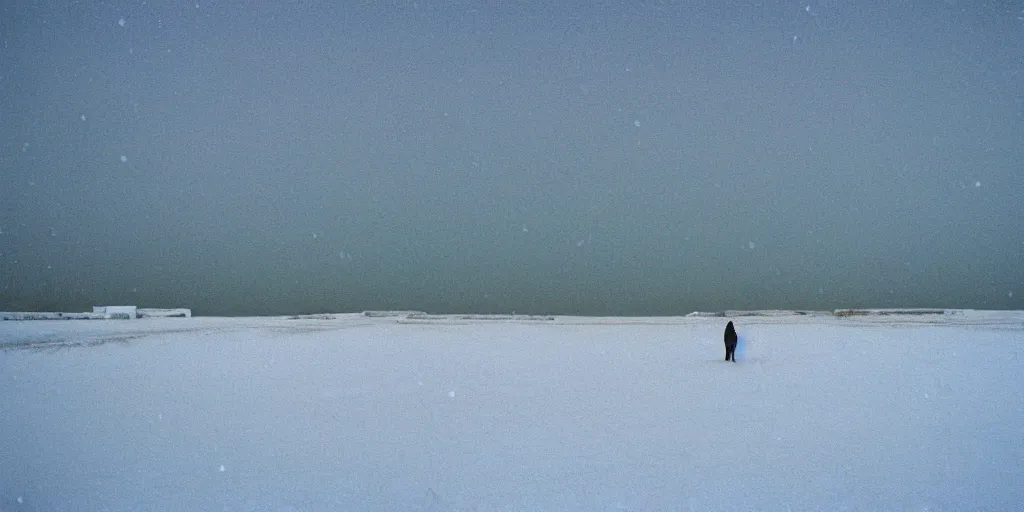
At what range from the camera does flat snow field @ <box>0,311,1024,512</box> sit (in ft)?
20.6

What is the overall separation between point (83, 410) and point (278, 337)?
1731cm

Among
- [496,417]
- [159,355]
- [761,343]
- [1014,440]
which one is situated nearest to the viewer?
[1014,440]

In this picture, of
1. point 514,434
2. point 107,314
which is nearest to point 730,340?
point 514,434

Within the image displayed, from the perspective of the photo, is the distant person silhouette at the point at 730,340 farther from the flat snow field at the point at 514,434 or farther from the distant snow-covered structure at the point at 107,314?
the distant snow-covered structure at the point at 107,314

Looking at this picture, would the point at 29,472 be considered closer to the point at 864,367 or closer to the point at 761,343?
the point at 864,367

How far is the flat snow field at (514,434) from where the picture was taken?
247 inches

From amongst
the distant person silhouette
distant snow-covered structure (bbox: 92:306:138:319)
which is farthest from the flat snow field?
distant snow-covered structure (bbox: 92:306:138:319)

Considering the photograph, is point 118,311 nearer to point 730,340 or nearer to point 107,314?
point 107,314

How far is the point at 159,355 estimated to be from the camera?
1970 cm

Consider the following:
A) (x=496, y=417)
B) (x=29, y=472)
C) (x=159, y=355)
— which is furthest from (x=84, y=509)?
(x=159, y=355)

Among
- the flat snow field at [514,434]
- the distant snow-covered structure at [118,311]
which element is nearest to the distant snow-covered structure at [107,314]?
the distant snow-covered structure at [118,311]

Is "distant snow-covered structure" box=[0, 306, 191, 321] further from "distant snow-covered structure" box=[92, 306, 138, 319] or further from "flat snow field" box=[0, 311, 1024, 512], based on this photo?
"flat snow field" box=[0, 311, 1024, 512]

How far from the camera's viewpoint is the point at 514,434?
860cm

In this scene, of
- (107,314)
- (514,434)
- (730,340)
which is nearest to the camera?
(514,434)
